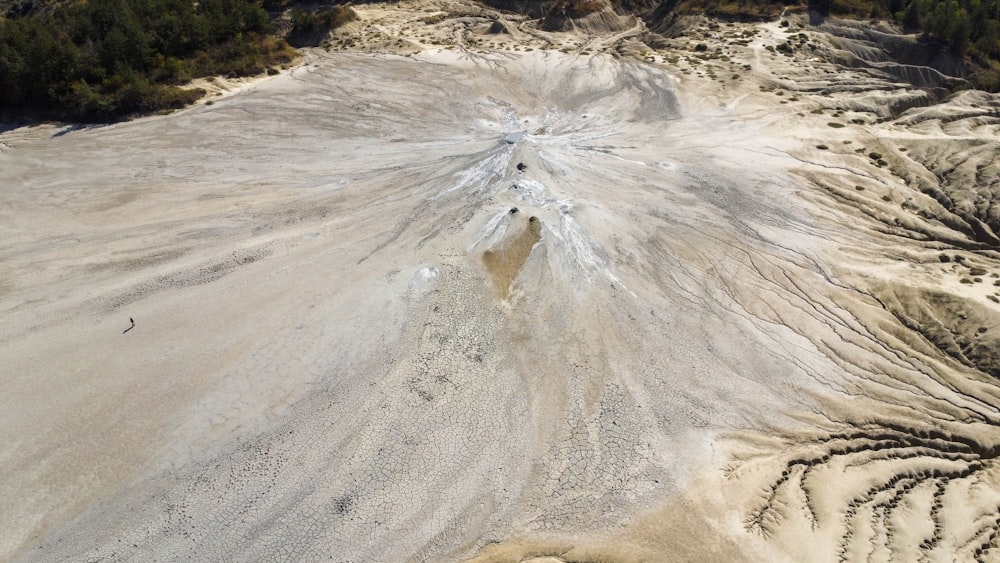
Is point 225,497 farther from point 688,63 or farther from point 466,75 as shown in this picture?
point 688,63

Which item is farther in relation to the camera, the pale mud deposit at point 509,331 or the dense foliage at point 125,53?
the dense foliage at point 125,53

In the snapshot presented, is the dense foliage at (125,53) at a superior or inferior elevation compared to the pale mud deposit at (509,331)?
superior

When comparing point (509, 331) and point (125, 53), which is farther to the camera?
point (125, 53)

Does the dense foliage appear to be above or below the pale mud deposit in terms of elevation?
above

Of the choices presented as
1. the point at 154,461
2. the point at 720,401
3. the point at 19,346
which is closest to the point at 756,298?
the point at 720,401

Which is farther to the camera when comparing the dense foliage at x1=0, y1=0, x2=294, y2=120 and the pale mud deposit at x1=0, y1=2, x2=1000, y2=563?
the dense foliage at x1=0, y1=0, x2=294, y2=120
